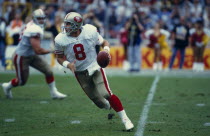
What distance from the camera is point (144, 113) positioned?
22.0ft

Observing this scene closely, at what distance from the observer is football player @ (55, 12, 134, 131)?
18.7 ft

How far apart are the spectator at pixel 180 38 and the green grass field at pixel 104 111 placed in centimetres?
346

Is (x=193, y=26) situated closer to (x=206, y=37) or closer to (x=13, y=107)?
(x=206, y=37)

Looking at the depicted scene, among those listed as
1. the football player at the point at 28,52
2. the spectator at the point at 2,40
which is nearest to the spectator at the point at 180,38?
the spectator at the point at 2,40

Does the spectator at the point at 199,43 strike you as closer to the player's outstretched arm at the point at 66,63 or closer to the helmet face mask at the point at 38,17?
the helmet face mask at the point at 38,17

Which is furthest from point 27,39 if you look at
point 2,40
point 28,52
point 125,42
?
point 2,40

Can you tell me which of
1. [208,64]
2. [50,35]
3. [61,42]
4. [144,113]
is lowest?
[208,64]

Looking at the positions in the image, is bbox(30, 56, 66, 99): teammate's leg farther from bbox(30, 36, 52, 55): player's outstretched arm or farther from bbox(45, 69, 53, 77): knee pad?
bbox(30, 36, 52, 55): player's outstretched arm

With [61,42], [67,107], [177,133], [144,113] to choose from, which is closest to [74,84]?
[67,107]

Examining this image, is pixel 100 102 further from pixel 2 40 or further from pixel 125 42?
pixel 2 40

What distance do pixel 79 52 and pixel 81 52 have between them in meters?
0.02

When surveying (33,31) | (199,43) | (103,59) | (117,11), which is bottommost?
(199,43)

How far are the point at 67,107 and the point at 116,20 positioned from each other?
903 cm

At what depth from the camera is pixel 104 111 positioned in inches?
276
